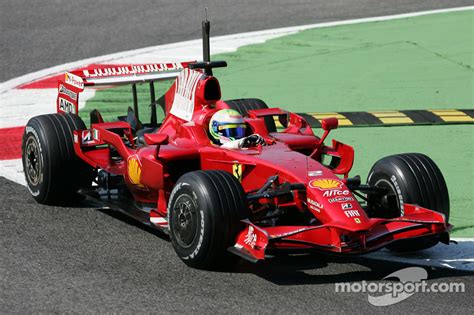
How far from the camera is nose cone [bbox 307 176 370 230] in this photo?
819 centimetres

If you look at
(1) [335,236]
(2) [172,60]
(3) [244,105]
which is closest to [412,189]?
(1) [335,236]

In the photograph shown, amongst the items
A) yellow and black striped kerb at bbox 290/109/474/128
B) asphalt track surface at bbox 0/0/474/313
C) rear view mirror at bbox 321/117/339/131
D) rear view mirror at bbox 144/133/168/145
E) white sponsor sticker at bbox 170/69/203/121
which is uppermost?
white sponsor sticker at bbox 170/69/203/121

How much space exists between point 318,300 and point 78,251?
7.36 feet

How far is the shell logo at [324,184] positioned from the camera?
8547mm

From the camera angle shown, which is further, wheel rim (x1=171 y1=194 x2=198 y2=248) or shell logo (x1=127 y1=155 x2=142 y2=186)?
shell logo (x1=127 y1=155 x2=142 y2=186)

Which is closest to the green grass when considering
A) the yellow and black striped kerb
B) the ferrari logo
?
the yellow and black striped kerb

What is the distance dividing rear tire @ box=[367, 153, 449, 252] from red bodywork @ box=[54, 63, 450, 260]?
6.3 inches

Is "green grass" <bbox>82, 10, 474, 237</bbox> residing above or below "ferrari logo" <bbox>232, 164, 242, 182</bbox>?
below

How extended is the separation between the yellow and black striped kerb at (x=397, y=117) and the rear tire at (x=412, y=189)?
3952 mm

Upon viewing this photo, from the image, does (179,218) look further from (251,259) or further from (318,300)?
(318,300)

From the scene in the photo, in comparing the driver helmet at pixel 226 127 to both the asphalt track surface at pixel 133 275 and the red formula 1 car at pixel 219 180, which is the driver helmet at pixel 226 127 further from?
the asphalt track surface at pixel 133 275

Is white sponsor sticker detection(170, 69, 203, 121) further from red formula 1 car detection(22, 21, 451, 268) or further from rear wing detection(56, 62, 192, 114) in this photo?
rear wing detection(56, 62, 192, 114)

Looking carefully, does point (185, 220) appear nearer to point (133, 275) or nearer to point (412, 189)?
point (133, 275)

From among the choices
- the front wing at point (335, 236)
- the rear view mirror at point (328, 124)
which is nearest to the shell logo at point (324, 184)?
the front wing at point (335, 236)
